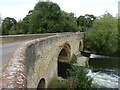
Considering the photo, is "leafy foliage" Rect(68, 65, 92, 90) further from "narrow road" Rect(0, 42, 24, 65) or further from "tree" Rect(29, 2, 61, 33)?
"tree" Rect(29, 2, 61, 33)

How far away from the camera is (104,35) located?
19.7 m

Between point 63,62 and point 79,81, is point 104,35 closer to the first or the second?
point 63,62

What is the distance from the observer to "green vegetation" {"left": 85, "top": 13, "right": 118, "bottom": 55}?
63.8ft

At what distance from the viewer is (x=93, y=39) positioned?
20438 mm

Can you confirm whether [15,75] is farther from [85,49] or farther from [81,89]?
[85,49]

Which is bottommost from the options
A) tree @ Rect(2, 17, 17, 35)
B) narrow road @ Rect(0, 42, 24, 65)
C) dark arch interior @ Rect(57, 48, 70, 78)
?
dark arch interior @ Rect(57, 48, 70, 78)

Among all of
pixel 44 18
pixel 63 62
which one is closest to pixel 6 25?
pixel 44 18

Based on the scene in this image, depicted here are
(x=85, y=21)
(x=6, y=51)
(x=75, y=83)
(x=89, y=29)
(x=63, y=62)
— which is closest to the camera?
(x=6, y=51)

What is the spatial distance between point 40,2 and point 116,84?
18375 mm

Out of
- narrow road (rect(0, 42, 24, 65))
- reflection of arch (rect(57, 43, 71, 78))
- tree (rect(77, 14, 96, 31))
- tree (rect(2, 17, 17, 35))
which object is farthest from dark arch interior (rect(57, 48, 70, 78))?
tree (rect(77, 14, 96, 31))

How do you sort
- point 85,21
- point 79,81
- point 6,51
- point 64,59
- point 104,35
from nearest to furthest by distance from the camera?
point 6,51, point 79,81, point 64,59, point 104,35, point 85,21

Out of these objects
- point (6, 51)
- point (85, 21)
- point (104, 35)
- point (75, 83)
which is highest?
point (85, 21)

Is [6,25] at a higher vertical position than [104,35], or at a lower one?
higher

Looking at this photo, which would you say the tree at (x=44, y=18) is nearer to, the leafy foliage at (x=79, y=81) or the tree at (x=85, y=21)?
the leafy foliage at (x=79, y=81)
